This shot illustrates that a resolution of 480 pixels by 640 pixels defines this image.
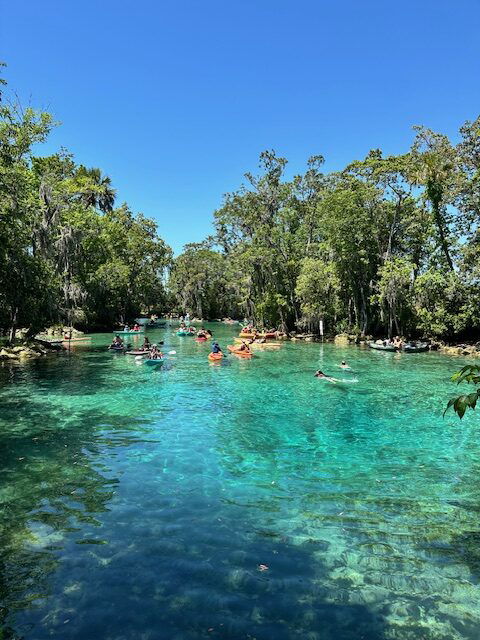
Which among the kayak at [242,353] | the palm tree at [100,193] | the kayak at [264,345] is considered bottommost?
the kayak at [242,353]

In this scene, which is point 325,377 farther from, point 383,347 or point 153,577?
point 153,577

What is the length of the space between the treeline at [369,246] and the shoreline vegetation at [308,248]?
12cm

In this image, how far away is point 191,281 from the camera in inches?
3364

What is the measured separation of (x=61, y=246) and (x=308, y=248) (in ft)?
86.7

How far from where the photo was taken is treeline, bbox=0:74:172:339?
1008 inches

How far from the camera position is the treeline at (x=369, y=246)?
37844 millimetres

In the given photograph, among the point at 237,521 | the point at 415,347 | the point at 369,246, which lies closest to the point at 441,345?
the point at 415,347

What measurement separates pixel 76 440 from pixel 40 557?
262 inches

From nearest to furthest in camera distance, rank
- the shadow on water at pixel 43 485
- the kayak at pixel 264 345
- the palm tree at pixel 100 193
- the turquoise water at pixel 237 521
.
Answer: the turquoise water at pixel 237 521 < the shadow on water at pixel 43 485 < the kayak at pixel 264 345 < the palm tree at pixel 100 193

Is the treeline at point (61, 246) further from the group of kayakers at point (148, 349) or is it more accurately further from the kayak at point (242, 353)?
the kayak at point (242, 353)

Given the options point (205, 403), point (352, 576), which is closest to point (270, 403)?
point (205, 403)

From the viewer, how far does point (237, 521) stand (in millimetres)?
8289

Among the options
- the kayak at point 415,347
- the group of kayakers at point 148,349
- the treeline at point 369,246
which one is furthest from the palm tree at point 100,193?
the kayak at point 415,347

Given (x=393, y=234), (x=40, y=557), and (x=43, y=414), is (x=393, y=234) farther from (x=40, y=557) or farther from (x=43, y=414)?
(x=40, y=557)
